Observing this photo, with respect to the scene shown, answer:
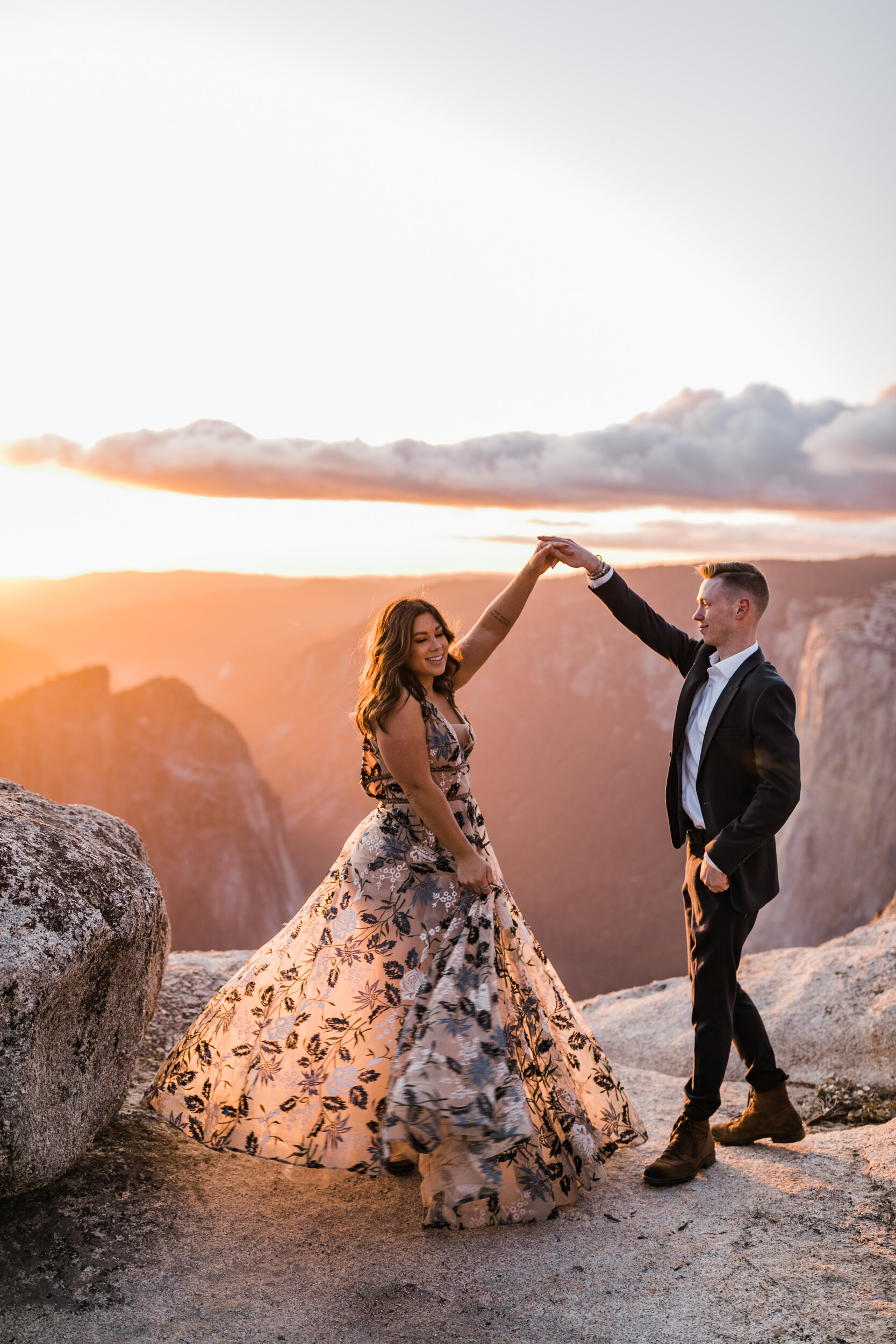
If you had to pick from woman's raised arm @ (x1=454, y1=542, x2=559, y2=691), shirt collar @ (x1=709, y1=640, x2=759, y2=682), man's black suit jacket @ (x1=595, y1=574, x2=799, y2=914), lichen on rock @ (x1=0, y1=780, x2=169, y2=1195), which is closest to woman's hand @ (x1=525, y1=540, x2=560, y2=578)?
woman's raised arm @ (x1=454, y1=542, x2=559, y2=691)

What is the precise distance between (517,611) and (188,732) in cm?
4428

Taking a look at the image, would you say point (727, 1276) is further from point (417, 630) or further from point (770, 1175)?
point (417, 630)

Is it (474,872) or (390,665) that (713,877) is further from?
(390,665)

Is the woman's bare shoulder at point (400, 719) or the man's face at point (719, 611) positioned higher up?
the man's face at point (719, 611)

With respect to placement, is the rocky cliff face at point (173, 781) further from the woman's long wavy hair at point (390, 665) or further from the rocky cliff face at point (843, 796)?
the woman's long wavy hair at point (390, 665)

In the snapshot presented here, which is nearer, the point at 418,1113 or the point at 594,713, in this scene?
the point at 418,1113

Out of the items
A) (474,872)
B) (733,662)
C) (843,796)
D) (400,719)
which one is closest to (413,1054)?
(474,872)

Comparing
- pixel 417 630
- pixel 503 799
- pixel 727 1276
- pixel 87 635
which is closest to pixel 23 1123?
pixel 417 630

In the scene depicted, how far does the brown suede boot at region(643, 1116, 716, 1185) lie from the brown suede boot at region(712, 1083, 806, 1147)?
0.31m

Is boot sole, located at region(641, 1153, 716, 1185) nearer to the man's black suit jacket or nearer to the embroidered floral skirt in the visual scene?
the embroidered floral skirt

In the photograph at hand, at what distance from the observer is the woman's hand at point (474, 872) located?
3.26m

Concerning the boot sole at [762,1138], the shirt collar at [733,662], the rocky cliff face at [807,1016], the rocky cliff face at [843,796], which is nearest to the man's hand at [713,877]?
the shirt collar at [733,662]

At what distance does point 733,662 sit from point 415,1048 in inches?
75.9

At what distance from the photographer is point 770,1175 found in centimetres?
353
